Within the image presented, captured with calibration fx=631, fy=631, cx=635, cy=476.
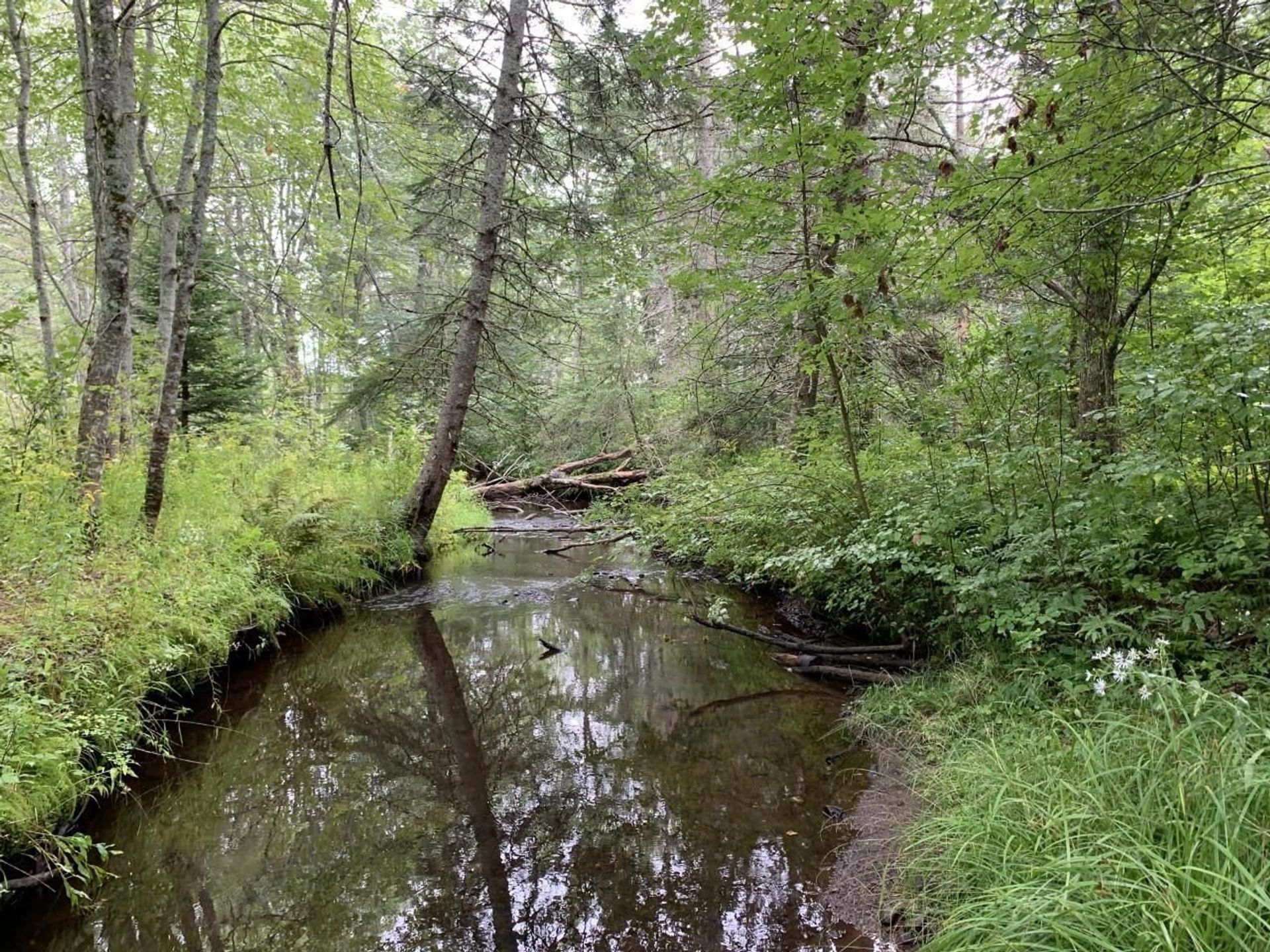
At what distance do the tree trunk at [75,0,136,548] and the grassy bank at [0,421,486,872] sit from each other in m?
0.31

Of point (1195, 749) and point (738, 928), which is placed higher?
point (1195, 749)

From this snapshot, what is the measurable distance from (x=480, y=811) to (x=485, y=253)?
6718mm

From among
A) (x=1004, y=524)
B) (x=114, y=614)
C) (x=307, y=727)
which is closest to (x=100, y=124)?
(x=114, y=614)

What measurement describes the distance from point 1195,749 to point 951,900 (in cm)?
109

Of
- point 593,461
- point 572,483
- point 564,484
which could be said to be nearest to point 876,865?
point 572,483

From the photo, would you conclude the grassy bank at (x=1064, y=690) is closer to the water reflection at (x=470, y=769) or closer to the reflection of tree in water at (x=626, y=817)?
the reflection of tree in water at (x=626, y=817)

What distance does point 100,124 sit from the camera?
505 cm

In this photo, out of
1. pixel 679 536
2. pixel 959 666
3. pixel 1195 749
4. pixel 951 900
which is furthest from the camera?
pixel 679 536

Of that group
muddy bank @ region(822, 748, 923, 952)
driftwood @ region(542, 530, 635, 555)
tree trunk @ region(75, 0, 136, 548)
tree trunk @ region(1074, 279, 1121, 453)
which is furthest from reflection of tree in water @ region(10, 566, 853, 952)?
driftwood @ region(542, 530, 635, 555)

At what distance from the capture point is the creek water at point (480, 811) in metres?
2.91

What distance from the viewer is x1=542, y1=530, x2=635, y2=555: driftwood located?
929cm

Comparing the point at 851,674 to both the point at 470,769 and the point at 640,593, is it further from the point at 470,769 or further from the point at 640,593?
the point at 640,593

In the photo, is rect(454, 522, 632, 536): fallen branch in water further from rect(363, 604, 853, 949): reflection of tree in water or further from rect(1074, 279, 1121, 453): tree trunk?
rect(1074, 279, 1121, 453): tree trunk

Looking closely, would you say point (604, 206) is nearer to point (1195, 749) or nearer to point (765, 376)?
point (765, 376)
